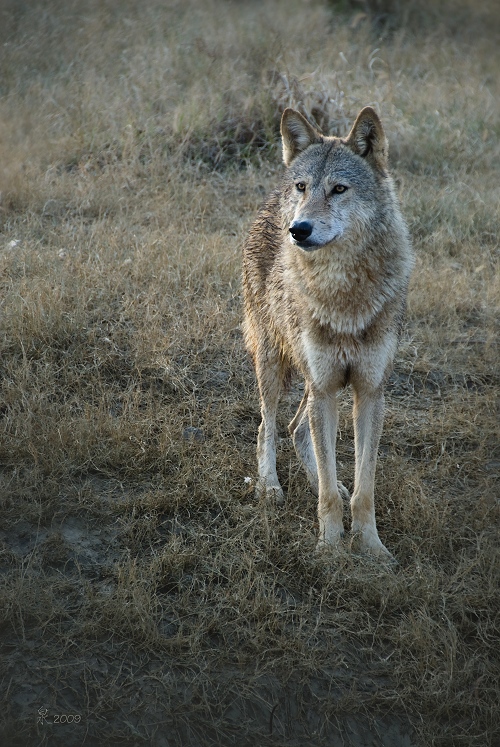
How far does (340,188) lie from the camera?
387 cm

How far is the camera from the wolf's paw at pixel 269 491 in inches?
176

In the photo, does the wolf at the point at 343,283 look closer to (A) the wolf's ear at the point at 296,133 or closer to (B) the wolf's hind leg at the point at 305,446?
(A) the wolf's ear at the point at 296,133

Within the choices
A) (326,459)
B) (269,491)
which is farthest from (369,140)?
(269,491)

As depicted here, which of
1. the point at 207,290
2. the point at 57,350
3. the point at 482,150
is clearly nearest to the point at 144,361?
the point at 57,350

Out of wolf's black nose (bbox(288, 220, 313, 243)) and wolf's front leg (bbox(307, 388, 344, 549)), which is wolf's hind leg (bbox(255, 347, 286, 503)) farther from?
wolf's black nose (bbox(288, 220, 313, 243))

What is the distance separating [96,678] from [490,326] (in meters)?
4.47

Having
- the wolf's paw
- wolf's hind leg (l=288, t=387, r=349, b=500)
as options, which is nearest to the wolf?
the wolf's paw

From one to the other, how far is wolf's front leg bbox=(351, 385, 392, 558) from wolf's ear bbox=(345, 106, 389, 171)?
4.10 feet

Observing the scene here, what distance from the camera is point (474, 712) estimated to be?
10.8 ft

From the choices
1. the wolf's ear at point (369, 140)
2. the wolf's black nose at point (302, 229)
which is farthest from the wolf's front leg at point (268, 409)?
the wolf's ear at point (369, 140)

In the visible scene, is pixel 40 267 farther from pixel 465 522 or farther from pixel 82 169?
pixel 465 522

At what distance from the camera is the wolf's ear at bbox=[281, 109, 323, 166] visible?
419 centimetres

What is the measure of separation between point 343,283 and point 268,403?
1.21 meters

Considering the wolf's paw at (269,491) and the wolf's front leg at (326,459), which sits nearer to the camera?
the wolf's front leg at (326,459)
